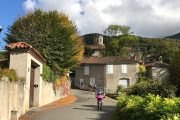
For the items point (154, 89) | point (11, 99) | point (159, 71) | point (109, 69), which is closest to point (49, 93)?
point (154, 89)

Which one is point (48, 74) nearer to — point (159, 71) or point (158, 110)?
point (158, 110)

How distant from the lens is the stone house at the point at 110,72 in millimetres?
66000

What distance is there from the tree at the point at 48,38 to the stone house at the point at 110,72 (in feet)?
105

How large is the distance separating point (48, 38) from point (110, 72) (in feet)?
119

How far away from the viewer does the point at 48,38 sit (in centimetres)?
3139

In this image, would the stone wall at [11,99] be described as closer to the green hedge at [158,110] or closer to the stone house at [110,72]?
the green hedge at [158,110]

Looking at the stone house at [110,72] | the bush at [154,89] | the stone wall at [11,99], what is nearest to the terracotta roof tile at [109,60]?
Answer: the stone house at [110,72]

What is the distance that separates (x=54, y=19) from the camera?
33.8 meters

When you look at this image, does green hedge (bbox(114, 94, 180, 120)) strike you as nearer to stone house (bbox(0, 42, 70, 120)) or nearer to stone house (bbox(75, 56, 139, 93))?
stone house (bbox(0, 42, 70, 120))

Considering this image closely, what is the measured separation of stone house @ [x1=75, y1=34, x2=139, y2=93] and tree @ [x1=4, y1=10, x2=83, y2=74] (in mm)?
31893

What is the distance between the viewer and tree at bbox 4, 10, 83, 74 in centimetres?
3106

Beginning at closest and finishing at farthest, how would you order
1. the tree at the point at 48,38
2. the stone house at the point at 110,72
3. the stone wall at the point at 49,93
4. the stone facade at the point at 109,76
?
the stone wall at the point at 49,93 → the tree at the point at 48,38 → the stone facade at the point at 109,76 → the stone house at the point at 110,72

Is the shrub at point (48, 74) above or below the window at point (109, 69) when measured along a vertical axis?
below

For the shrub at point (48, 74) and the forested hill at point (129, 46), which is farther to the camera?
the forested hill at point (129, 46)
